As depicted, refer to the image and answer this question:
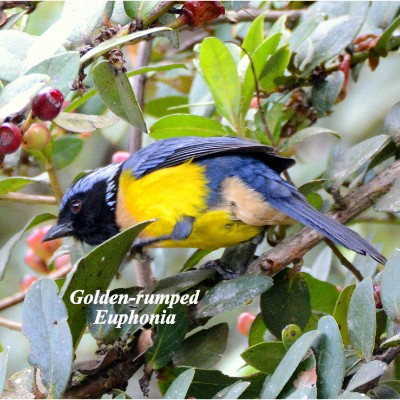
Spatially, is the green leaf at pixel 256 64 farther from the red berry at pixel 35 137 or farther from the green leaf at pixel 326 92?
the red berry at pixel 35 137

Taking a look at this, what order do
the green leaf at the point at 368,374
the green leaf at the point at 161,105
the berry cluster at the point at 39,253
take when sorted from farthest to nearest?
the green leaf at the point at 161,105
the berry cluster at the point at 39,253
the green leaf at the point at 368,374

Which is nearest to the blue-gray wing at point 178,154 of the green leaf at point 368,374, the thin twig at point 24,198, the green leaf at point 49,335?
the thin twig at point 24,198

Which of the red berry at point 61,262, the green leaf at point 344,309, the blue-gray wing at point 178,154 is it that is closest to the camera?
the green leaf at point 344,309

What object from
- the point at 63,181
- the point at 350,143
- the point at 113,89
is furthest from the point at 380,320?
the point at 63,181

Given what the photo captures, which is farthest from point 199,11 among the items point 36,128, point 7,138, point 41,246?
point 41,246

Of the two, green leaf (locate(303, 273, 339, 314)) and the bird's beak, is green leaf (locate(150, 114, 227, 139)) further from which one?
green leaf (locate(303, 273, 339, 314))

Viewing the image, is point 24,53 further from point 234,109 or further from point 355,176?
point 355,176
